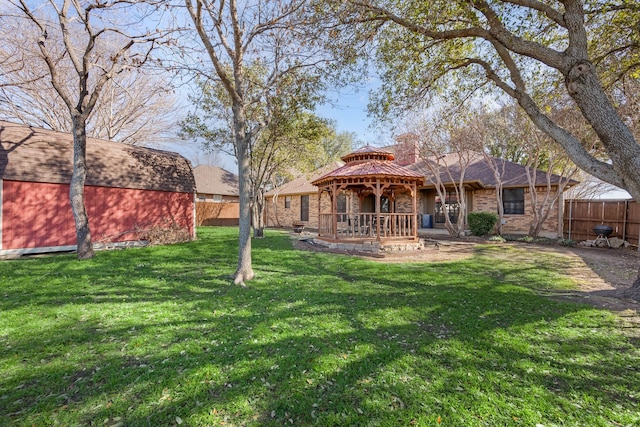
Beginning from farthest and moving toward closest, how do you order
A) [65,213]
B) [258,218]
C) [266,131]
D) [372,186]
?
1. [258,218]
2. [266,131]
3. [372,186]
4. [65,213]

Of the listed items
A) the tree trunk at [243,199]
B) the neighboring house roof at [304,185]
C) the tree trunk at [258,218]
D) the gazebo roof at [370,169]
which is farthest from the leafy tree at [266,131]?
the neighboring house roof at [304,185]

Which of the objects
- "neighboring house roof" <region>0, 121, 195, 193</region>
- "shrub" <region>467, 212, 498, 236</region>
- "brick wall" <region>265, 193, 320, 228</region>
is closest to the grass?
"neighboring house roof" <region>0, 121, 195, 193</region>

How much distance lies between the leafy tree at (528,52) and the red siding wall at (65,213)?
984 cm

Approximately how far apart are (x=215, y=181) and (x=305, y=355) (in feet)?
86.1

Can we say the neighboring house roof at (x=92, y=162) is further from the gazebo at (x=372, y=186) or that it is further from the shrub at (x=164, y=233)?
the gazebo at (x=372, y=186)

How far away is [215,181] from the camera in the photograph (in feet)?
89.9

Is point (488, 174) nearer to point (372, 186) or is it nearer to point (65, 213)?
point (372, 186)

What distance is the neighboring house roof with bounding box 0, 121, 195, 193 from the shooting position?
942 cm

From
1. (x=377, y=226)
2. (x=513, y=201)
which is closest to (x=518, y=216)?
(x=513, y=201)

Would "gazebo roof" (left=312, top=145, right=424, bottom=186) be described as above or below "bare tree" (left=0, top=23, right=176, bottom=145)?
below

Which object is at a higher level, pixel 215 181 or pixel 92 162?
pixel 215 181

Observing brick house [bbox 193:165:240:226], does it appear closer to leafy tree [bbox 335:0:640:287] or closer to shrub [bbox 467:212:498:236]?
shrub [bbox 467:212:498:236]

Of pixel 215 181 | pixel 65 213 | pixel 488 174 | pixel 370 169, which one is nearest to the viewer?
pixel 65 213

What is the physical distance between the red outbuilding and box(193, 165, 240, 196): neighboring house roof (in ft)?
39.2
